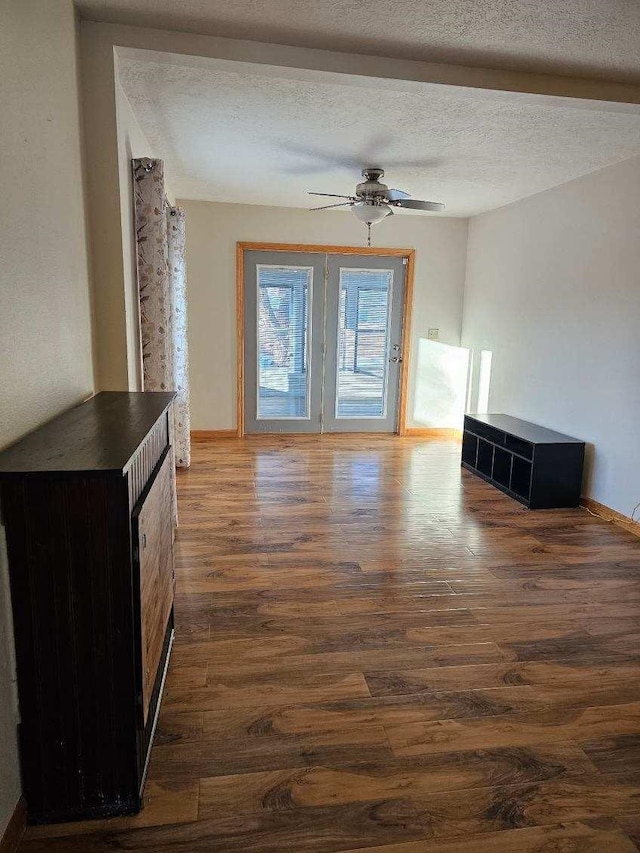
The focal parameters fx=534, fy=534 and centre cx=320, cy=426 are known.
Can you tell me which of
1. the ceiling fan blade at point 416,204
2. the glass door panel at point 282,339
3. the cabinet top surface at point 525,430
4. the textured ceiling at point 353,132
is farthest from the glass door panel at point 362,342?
the ceiling fan blade at point 416,204

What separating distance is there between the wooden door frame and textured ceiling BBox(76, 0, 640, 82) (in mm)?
3391

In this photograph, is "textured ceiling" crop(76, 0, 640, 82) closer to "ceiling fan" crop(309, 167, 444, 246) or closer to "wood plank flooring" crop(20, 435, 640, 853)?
"ceiling fan" crop(309, 167, 444, 246)

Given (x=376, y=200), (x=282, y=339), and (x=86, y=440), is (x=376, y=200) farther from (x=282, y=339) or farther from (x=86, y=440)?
(x=86, y=440)

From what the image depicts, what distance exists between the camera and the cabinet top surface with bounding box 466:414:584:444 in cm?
411

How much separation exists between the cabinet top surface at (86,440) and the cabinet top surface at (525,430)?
3.09 metres

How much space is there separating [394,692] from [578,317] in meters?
3.35

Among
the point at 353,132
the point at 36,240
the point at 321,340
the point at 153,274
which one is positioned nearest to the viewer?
the point at 36,240

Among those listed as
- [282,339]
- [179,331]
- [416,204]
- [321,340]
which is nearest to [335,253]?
[321,340]

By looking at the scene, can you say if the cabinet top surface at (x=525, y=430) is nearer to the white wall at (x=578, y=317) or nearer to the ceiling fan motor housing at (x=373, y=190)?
the white wall at (x=578, y=317)

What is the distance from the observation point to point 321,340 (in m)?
6.05

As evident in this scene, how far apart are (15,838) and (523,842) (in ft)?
4.28

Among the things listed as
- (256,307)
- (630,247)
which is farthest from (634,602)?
(256,307)

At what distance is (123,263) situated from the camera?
8.19ft

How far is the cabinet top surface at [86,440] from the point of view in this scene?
127 cm
